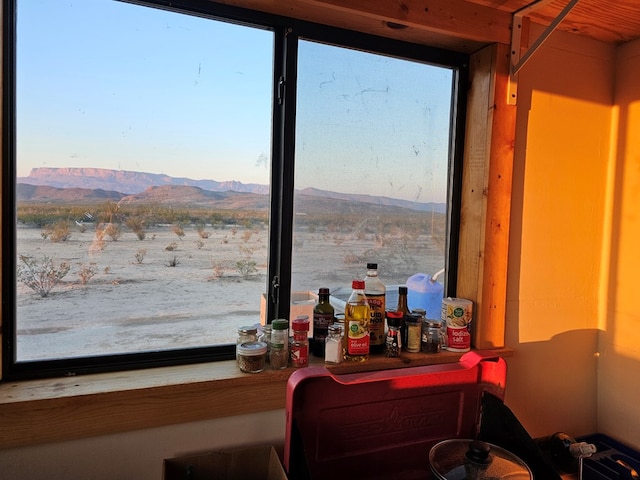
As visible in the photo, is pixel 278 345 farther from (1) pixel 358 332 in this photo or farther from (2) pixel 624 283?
(2) pixel 624 283

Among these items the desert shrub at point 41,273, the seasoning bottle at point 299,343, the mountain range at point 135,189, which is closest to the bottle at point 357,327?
the seasoning bottle at point 299,343

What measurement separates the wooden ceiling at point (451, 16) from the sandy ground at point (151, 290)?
0.73 meters

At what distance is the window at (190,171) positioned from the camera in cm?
111

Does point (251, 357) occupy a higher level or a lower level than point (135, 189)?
lower

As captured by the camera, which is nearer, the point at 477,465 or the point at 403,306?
the point at 477,465

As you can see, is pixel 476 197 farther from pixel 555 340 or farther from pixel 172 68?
pixel 172 68

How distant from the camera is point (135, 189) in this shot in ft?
3.88

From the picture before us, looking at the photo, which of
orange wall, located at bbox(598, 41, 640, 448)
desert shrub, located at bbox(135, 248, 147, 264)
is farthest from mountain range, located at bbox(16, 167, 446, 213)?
orange wall, located at bbox(598, 41, 640, 448)

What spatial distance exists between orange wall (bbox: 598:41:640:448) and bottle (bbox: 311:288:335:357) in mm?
1215

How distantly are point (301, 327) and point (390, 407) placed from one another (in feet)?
1.15

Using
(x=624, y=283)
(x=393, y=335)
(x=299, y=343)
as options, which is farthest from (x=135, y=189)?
(x=624, y=283)

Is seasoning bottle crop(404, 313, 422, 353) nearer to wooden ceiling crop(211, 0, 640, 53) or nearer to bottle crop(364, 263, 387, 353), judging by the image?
bottle crop(364, 263, 387, 353)

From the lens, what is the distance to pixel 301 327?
4.09ft

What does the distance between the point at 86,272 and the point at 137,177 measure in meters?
0.32
